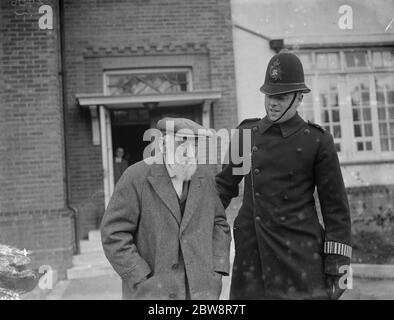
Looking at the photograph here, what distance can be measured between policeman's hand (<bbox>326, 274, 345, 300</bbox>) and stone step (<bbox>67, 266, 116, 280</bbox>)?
14.2ft

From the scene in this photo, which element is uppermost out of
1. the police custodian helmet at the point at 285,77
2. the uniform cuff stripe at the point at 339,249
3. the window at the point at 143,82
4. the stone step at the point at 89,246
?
the window at the point at 143,82

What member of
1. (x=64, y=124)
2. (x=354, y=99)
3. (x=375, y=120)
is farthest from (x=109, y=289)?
(x=375, y=120)

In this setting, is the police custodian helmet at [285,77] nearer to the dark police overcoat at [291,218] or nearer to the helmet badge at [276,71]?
the helmet badge at [276,71]

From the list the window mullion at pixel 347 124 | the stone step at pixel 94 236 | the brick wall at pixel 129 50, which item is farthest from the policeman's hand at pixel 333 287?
the window mullion at pixel 347 124

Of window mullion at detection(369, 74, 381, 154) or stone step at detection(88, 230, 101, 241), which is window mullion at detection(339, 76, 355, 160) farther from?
stone step at detection(88, 230, 101, 241)

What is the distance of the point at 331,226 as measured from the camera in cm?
245

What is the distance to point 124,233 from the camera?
2.34 meters

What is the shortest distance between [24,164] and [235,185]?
4.36 m

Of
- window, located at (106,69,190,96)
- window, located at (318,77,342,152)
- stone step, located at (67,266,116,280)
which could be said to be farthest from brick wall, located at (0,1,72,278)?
window, located at (318,77,342,152)

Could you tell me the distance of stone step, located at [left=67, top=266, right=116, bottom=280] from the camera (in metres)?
6.20

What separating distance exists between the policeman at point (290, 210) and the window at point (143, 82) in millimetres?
5055

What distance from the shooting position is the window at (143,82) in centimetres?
751
